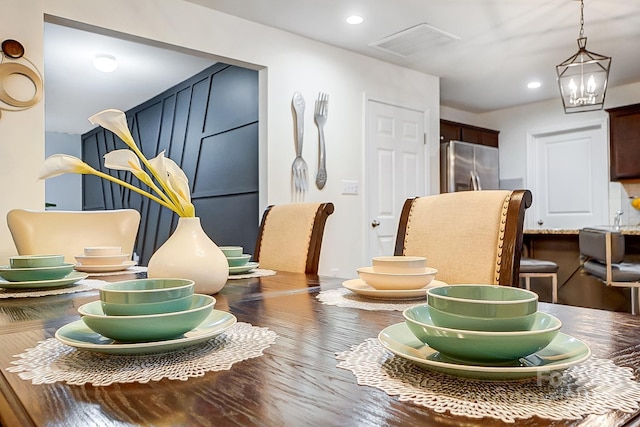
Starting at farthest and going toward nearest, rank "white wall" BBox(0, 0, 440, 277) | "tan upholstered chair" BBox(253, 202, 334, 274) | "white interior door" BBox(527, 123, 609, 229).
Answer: "white interior door" BBox(527, 123, 609, 229) → "white wall" BBox(0, 0, 440, 277) → "tan upholstered chair" BBox(253, 202, 334, 274)

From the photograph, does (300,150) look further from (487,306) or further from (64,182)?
(64,182)

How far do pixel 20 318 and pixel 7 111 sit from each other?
83.3 inches

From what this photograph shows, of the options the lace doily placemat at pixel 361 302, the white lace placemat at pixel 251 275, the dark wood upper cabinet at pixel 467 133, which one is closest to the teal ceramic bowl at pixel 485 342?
the lace doily placemat at pixel 361 302

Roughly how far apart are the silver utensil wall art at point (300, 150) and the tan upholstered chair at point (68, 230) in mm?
1592

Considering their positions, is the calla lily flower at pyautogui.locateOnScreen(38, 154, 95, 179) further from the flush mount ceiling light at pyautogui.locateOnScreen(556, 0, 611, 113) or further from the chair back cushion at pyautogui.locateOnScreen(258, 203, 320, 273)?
the flush mount ceiling light at pyautogui.locateOnScreen(556, 0, 611, 113)

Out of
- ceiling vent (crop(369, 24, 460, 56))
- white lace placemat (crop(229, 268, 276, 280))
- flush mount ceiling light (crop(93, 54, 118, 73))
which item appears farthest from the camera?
flush mount ceiling light (crop(93, 54, 118, 73))

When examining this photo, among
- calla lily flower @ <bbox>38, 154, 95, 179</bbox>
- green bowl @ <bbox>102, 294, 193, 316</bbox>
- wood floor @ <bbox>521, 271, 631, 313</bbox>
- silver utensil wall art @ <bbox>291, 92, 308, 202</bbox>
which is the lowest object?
wood floor @ <bbox>521, 271, 631, 313</bbox>

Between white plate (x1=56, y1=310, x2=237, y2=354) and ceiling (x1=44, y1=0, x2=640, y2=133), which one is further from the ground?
ceiling (x1=44, y1=0, x2=640, y2=133)

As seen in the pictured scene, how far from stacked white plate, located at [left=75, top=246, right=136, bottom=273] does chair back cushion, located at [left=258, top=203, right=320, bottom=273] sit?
0.58 metres

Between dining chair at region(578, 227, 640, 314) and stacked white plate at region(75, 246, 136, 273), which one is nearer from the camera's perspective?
stacked white plate at region(75, 246, 136, 273)

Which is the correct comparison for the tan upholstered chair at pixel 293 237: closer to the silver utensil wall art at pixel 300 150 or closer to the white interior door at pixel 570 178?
the silver utensil wall art at pixel 300 150

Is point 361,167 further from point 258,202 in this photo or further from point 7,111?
point 7,111

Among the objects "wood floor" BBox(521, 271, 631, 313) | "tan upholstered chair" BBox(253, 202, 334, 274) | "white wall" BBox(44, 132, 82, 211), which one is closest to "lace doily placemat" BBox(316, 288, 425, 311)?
"tan upholstered chair" BBox(253, 202, 334, 274)

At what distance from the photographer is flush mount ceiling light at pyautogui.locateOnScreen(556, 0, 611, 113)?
2.84m
